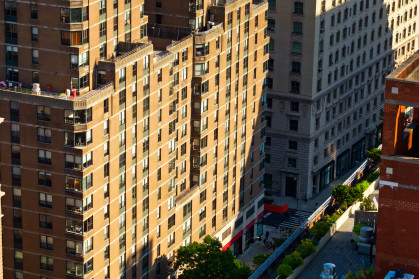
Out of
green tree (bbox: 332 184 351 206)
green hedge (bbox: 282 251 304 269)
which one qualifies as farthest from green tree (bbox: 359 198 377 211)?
green tree (bbox: 332 184 351 206)

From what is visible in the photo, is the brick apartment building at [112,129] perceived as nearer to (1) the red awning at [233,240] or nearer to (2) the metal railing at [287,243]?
(1) the red awning at [233,240]

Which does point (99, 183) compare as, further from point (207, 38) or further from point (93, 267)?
point (207, 38)

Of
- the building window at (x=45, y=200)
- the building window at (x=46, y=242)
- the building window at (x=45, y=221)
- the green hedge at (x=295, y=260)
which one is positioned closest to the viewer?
the building window at (x=45, y=200)

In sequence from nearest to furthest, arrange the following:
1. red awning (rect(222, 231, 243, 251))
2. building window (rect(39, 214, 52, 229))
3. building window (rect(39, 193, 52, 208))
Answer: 1. building window (rect(39, 193, 52, 208))
2. building window (rect(39, 214, 52, 229))
3. red awning (rect(222, 231, 243, 251))

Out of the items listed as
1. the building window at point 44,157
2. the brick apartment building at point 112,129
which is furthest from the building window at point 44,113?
the building window at point 44,157

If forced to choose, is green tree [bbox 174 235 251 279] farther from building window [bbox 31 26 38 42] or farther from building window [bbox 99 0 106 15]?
building window [bbox 31 26 38 42]

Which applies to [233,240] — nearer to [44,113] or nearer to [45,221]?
[45,221]

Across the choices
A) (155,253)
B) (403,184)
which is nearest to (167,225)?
(155,253)
